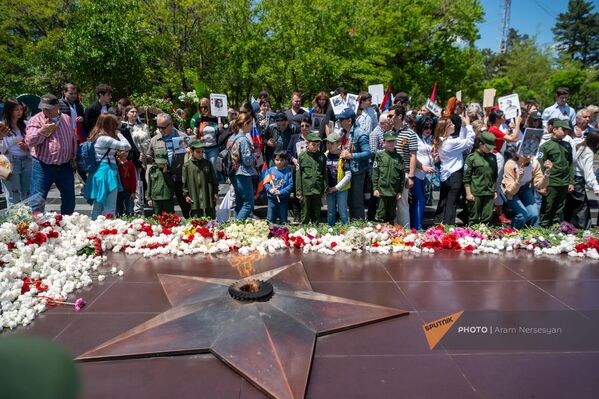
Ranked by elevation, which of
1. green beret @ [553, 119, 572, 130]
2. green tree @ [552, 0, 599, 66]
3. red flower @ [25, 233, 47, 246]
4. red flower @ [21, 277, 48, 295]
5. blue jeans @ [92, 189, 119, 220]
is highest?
green tree @ [552, 0, 599, 66]

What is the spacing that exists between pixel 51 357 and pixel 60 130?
6.37m

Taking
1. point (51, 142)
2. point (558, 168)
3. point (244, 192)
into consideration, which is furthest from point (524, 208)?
point (51, 142)

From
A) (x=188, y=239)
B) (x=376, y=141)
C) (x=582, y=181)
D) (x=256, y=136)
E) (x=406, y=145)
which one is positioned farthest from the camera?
(x=256, y=136)

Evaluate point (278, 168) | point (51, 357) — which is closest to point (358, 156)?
point (278, 168)

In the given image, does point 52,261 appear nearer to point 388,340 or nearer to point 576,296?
point 388,340

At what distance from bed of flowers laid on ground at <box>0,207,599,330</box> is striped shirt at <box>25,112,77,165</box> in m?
1.19

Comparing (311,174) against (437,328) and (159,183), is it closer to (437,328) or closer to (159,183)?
(159,183)

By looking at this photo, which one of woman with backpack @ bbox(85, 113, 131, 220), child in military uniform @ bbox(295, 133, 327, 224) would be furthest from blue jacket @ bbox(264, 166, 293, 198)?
woman with backpack @ bbox(85, 113, 131, 220)

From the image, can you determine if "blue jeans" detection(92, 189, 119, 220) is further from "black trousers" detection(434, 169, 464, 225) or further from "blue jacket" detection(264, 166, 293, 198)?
"black trousers" detection(434, 169, 464, 225)

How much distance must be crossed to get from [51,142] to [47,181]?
1.84 ft

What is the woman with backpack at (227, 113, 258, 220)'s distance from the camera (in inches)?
266

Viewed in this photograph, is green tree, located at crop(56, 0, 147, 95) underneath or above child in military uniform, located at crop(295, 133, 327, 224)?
above

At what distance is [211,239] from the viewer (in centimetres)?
561

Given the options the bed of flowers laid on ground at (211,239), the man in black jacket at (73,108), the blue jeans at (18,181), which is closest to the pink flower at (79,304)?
the bed of flowers laid on ground at (211,239)
